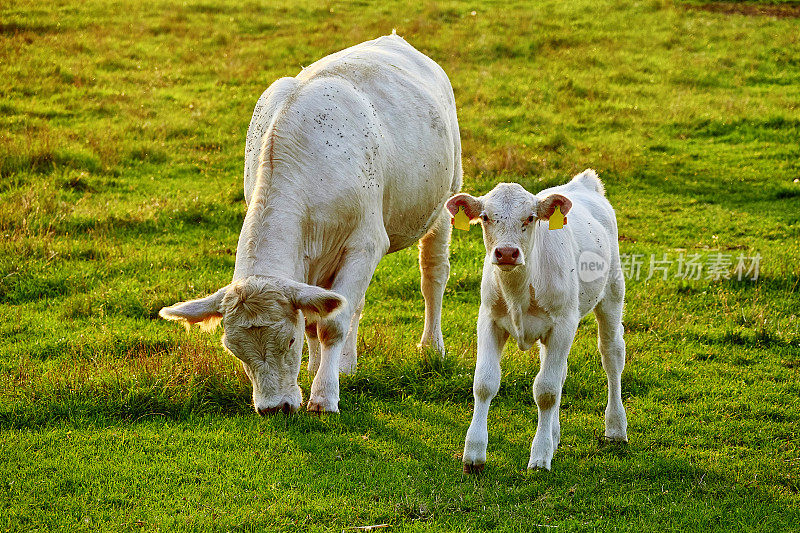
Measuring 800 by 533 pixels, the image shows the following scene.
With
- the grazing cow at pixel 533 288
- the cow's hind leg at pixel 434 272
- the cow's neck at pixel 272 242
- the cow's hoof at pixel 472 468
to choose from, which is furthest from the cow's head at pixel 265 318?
the cow's hind leg at pixel 434 272

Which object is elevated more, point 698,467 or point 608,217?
point 608,217

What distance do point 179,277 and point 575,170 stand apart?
688 cm

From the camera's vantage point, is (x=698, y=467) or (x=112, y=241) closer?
(x=698, y=467)

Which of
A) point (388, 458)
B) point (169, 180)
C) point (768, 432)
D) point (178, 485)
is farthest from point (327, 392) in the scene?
point (169, 180)

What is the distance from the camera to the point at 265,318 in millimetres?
6336

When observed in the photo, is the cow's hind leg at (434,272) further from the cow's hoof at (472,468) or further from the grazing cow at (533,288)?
the cow's hoof at (472,468)

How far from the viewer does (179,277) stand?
1077 centimetres

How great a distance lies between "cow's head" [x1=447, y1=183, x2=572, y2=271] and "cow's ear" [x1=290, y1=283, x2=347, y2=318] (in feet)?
3.48

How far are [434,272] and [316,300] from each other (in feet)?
11.6

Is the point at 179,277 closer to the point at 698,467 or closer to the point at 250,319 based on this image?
the point at 250,319

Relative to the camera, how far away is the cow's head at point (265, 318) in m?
6.34

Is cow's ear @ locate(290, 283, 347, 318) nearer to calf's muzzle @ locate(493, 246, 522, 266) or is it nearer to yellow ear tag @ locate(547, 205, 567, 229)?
calf's muzzle @ locate(493, 246, 522, 266)

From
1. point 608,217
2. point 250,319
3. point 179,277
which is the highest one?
point 608,217

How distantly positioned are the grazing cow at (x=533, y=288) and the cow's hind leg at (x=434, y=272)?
2651 mm
